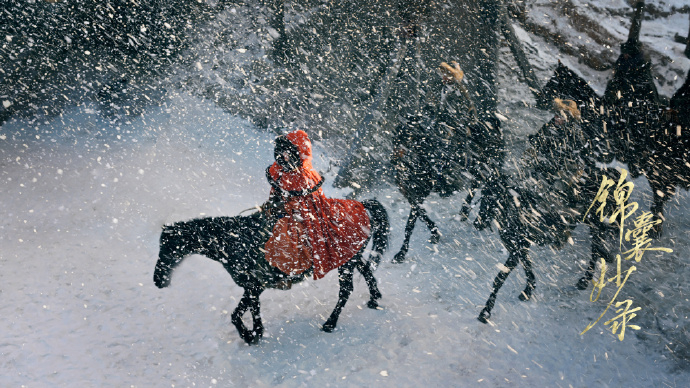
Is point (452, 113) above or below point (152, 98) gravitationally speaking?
above

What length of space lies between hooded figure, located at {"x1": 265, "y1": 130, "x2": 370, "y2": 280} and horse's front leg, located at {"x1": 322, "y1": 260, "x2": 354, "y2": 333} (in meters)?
0.11

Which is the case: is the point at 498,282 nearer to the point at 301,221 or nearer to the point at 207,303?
the point at 301,221

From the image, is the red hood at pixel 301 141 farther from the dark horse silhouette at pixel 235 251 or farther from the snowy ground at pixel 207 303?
the snowy ground at pixel 207 303

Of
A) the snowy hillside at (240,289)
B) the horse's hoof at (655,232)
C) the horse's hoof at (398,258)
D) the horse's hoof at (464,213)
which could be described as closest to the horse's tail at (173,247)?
the snowy hillside at (240,289)

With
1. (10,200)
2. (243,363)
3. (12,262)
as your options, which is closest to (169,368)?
(243,363)

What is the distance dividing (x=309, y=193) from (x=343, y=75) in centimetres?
180

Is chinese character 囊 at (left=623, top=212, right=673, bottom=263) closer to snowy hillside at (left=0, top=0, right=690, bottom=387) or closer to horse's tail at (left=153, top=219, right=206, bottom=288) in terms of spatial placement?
snowy hillside at (left=0, top=0, right=690, bottom=387)

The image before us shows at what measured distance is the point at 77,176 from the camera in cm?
210

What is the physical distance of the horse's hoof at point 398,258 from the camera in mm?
1996

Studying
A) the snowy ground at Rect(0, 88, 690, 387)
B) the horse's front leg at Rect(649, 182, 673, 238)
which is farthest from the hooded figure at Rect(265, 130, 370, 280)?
the horse's front leg at Rect(649, 182, 673, 238)

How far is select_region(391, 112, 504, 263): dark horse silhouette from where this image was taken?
2.24m

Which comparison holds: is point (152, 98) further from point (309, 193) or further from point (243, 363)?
point (243, 363)

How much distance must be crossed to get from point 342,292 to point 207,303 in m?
0.65

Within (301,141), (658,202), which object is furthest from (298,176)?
(658,202)
